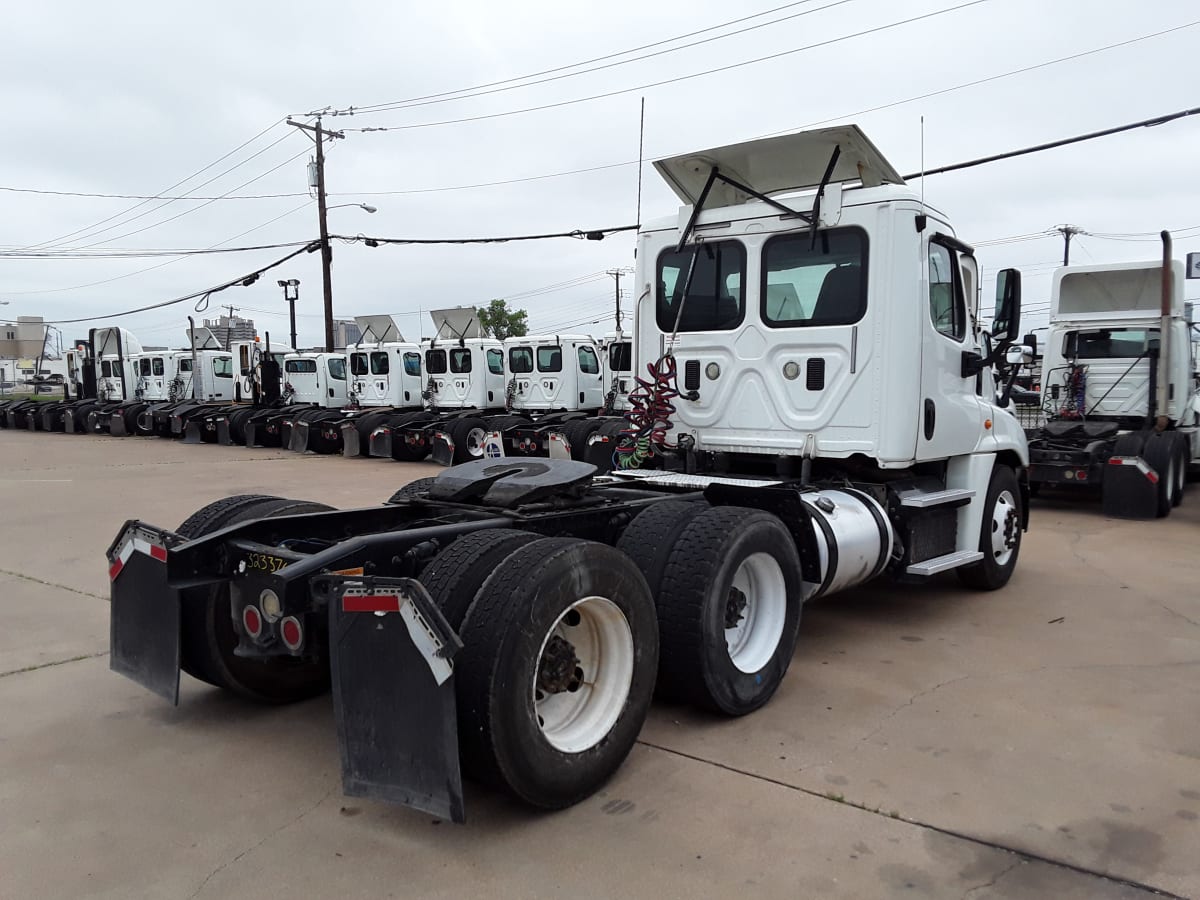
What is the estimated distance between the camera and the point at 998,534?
684cm

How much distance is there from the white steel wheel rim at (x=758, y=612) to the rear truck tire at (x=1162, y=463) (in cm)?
835

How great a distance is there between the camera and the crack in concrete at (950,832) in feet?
9.44

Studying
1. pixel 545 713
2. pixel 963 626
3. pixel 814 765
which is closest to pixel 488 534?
pixel 545 713

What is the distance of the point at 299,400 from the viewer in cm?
2531

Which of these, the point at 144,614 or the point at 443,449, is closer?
the point at 144,614

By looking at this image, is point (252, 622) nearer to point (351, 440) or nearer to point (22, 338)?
point (351, 440)

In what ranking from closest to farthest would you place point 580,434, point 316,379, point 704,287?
point 704,287, point 580,434, point 316,379

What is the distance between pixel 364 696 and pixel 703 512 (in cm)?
197

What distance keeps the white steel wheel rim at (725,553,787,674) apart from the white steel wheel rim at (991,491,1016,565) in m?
2.94

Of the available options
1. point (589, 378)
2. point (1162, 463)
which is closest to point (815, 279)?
point (1162, 463)

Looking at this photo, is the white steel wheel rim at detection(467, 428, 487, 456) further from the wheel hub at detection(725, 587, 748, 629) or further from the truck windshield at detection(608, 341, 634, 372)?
the wheel hub at detection(725, 587, 748, 629)

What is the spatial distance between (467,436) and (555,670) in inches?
590

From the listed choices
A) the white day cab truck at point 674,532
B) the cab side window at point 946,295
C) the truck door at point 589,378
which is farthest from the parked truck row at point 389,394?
the cab side window at point 946,295

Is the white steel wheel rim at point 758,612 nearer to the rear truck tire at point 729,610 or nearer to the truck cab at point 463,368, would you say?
the rear truck tire at point 729,610
